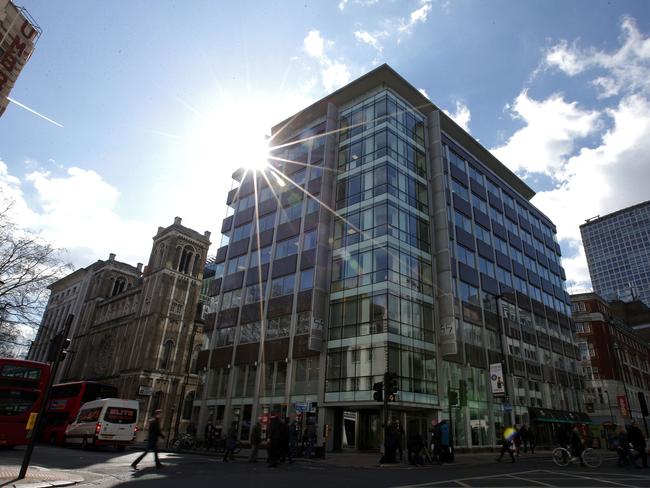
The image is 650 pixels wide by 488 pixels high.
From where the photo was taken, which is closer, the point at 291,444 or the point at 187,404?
the point at 291,444

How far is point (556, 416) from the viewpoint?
38312 mm

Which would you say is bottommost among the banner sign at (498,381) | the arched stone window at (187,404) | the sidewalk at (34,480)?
the sidewalk at (34,480)

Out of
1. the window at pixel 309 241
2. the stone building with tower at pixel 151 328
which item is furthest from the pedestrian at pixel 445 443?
the stone building with tower at pixel 151 328

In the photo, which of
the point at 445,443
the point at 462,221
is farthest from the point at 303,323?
the point at 462,221

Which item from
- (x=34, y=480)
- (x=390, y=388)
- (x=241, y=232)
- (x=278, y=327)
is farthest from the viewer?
(x=241, y=232)

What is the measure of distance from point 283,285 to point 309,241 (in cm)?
417

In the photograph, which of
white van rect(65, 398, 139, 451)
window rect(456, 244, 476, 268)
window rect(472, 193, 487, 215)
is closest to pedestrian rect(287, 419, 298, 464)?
white van rect(65, 398, 139, 451)

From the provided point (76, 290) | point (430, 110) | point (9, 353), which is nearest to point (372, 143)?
point (430, 110)

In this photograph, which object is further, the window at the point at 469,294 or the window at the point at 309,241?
the window at the point at 469,294

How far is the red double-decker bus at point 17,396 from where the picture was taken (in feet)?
53.8

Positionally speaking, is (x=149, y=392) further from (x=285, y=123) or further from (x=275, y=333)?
(x=285, y=123)

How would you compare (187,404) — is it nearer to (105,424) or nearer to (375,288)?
(105,424)

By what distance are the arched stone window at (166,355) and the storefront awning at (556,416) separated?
43.8 metres

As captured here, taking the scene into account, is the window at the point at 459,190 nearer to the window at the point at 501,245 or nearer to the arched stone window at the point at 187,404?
the window at the point at 501,245
